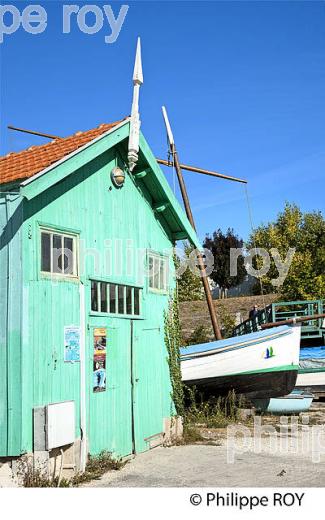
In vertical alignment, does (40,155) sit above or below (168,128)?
below

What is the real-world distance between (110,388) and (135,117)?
4.61 meters

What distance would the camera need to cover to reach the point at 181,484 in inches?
318

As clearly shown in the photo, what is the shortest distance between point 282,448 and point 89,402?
4055mm

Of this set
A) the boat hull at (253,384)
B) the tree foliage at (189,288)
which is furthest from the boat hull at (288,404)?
the tree foliage at (189,288)

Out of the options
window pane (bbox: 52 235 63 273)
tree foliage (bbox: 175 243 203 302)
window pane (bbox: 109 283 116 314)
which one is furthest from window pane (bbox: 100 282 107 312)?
tree foliage (bbox: 175 243 203 302)

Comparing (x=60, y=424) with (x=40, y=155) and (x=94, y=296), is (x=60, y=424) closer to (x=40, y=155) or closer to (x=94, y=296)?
(x=94, y=296)

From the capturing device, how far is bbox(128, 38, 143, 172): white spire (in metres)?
9.98

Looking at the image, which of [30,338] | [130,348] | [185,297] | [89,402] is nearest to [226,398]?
[130,348]

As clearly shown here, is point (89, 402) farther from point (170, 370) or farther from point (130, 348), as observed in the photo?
point (170, 370)

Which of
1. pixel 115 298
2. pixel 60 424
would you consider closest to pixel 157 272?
pixel 115 298

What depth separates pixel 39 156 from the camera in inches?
378

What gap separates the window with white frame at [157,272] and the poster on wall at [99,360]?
2.12 metres

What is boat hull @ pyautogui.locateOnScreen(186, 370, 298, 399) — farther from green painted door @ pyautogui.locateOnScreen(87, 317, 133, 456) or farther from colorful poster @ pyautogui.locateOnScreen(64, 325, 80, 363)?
colorful poster @ pyautogui.locateOnScreen(64, 325, 80, 363)

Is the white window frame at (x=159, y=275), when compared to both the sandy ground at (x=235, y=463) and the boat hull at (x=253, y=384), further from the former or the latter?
the boat hull at (x=253, y=384)
